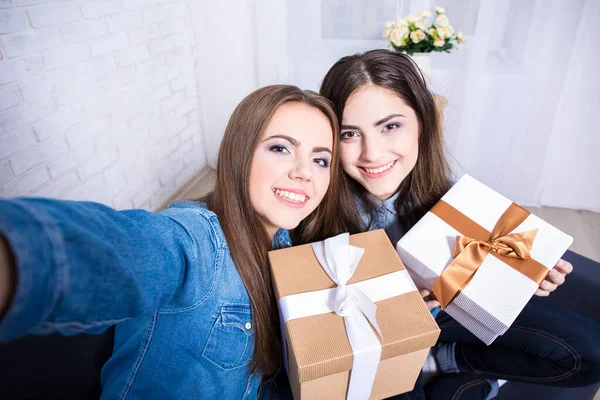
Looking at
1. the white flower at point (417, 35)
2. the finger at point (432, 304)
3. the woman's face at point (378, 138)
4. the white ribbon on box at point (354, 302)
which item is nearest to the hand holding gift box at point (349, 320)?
the white ribbon on box at point (354, 302)

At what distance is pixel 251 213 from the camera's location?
84 cm

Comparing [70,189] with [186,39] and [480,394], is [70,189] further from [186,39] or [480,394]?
[480,394]

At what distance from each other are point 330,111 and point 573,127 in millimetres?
2246

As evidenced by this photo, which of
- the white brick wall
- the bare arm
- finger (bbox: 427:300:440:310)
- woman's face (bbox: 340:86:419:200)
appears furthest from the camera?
the white brick wall

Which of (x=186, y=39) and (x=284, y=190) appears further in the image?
(x=186, y=39)

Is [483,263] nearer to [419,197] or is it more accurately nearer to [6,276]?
A: [419,197]

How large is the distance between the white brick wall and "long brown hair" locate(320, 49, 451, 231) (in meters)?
1.22

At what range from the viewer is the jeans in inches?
43.7

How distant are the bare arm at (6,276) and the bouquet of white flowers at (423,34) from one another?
211 cm

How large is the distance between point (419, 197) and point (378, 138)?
0.33 meters

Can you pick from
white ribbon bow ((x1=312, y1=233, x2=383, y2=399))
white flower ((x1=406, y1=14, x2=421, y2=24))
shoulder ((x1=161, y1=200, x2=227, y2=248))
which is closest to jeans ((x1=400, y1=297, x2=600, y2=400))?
white ribbon bow ((x1=312, y1=233, x2=383, y2=399))

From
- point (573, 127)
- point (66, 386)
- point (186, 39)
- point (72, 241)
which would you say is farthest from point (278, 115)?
point (573, 127)

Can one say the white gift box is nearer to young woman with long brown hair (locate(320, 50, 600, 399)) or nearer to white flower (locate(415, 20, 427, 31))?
young woman with long brown hair (locate(320, 50, 600, 399))

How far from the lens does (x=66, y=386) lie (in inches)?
36.0
